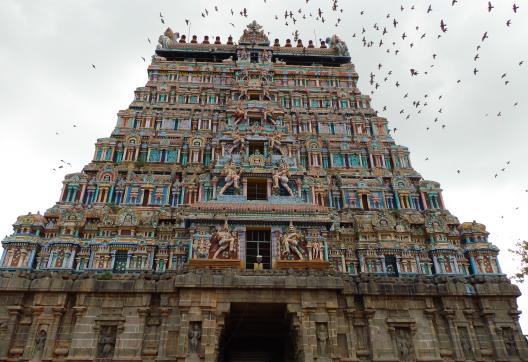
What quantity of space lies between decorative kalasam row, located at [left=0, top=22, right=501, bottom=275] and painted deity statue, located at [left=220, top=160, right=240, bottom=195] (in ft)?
0.29

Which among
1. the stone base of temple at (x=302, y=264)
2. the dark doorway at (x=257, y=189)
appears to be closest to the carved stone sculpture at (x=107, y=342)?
the stone base of temple at (x=302, y=264)

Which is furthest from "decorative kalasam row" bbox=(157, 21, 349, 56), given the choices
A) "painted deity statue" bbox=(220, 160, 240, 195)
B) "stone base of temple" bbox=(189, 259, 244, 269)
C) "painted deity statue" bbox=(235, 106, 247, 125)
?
"stone base of temple" bbox=(189, 259, 244, 269)

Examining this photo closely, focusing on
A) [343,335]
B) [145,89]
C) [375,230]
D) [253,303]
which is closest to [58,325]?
[253,303]

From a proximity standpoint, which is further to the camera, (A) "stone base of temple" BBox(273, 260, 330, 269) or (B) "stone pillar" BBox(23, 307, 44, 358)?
(A) "stone base of temple" BBox(273, 260, 330, 269)

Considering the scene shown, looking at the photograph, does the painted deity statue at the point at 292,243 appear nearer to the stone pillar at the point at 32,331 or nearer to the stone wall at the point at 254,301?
the stone wall at the point at 254,301

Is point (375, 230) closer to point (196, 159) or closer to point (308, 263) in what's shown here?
point (308, 263)

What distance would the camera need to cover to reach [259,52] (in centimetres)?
3953

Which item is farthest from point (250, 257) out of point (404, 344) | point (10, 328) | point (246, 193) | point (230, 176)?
point (10, 328)

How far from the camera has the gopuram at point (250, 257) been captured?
18969 millimetres

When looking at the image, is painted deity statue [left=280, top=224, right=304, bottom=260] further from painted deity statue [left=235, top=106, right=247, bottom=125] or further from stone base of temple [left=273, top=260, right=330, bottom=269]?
painted deity statue [left=235, top=106, right=247, bottom=125]

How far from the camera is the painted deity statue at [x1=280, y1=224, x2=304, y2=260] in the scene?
20969 mm

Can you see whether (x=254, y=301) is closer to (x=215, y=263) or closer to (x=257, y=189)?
(x=215, y=263)

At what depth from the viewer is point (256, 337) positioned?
938 inches

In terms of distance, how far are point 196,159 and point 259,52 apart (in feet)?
54.6
